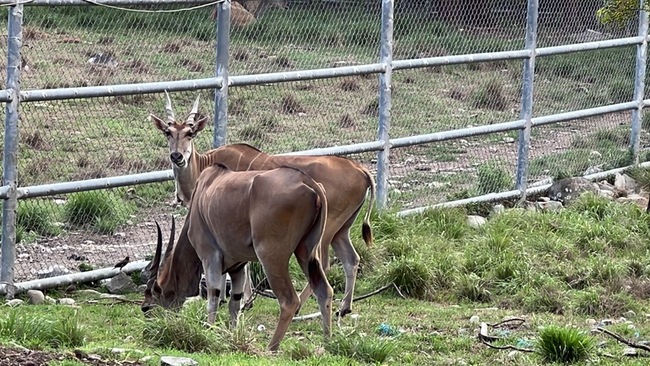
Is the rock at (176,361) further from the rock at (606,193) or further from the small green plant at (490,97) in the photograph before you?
the small green plant at (490,97)

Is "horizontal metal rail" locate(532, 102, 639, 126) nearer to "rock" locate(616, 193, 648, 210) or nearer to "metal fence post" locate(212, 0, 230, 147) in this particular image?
"rock" locate(616, 193, 648, 210)

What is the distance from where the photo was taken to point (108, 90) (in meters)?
8.81

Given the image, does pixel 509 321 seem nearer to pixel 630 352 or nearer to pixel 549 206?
pixel 630 352

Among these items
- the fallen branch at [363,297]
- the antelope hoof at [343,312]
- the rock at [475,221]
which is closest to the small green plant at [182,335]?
the fallen branch at [363,297]

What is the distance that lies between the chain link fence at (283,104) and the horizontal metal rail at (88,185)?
77 centimetres

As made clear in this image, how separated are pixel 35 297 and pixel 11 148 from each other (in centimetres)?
103

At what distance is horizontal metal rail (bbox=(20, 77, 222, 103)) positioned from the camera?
8609mm

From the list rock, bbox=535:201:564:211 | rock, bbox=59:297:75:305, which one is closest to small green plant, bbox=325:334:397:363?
rock, bbox=59:297:75:305

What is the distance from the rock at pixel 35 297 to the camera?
28.6 ft

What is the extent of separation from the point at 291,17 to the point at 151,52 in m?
3.41

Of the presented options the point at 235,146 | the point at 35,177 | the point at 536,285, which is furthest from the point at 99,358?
the point at 35,177

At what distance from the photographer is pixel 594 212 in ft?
38.8

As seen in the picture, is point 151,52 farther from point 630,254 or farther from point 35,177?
point 630,254

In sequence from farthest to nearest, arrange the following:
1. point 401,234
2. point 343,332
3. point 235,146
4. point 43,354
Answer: point 401,234 < point 235,146 < point 343,332 < point 43,354
